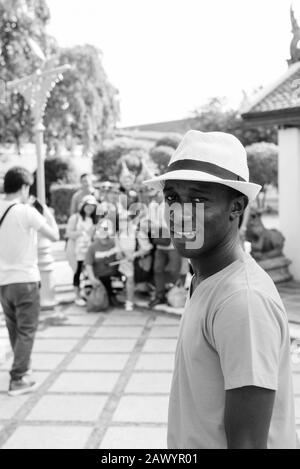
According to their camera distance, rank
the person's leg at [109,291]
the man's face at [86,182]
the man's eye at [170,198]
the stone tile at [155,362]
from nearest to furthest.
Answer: the man's eye at [170,198] < the stone tile at [155,362] < the person's leg at [109,291] < the man's face at [86,182]

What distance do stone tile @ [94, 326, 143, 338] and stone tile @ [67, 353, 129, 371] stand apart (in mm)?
660

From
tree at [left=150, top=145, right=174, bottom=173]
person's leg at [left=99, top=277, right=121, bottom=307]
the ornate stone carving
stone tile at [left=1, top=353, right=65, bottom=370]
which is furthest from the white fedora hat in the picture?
tree at [left=150, top=145, right=174, bottom=173]

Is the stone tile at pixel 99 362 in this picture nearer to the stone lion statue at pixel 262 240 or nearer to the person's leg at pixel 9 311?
the person's leg at pixel 9 311

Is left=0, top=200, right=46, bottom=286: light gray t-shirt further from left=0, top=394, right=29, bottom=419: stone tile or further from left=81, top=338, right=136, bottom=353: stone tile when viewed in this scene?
left=81, top=338, right=136, bottom=353: stone tile

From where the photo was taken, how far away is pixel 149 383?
182 inches

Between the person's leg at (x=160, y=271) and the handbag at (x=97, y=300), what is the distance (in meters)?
0.65

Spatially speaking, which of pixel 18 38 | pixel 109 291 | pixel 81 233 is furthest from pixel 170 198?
pixel 18 38

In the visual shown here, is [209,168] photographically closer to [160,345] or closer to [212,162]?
[212,162]

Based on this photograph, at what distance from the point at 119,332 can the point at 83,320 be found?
706mm

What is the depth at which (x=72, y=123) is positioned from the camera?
811 inches

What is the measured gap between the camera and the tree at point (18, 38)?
16.5 meters

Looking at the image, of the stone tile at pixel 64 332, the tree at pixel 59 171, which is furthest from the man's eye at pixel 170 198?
the tree at pixel 59 171

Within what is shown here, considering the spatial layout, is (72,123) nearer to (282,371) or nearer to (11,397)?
(11,397)
